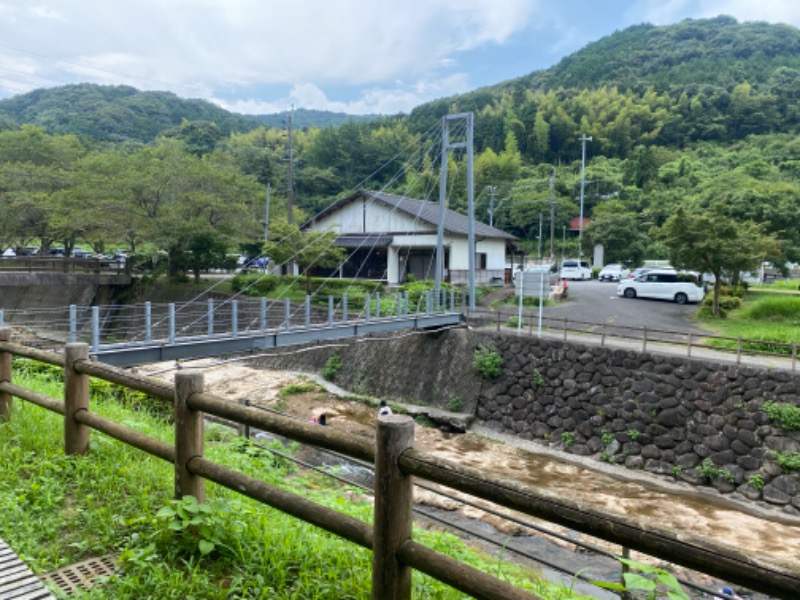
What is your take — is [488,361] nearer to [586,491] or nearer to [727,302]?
[586,491]

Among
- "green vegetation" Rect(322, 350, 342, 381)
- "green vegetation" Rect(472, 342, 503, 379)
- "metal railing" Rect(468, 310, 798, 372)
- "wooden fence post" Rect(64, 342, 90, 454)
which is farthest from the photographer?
"green vegetation" Rect(322, 350, 342, 381)

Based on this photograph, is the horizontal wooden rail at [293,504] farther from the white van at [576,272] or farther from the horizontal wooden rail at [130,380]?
the white van at [576,272]

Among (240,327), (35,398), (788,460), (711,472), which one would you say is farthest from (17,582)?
(240,327)

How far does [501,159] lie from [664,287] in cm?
3844

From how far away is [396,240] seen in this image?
25516mm

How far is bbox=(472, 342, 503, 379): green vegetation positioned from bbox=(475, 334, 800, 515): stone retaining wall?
8.2 inches

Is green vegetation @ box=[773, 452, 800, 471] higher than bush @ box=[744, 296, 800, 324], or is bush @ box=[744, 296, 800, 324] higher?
bush @ box=[744, 296, 800, 324]

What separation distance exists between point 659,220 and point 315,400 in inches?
1310

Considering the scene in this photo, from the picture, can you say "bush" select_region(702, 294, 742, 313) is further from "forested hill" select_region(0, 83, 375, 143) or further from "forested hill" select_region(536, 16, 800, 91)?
"forested hill" select_region(536, 16, 800, 91)

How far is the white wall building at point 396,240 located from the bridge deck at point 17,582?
73.2 feet

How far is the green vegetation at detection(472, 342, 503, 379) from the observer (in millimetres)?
14742

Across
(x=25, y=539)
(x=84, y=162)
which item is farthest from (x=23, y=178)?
(x=25, y=539)

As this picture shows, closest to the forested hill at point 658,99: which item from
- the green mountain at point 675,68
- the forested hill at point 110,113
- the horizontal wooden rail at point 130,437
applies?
the green mountain at point 675,68

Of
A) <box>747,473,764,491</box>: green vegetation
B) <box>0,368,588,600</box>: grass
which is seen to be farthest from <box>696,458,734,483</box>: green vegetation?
<box>0,368,588,600</box>: grass
